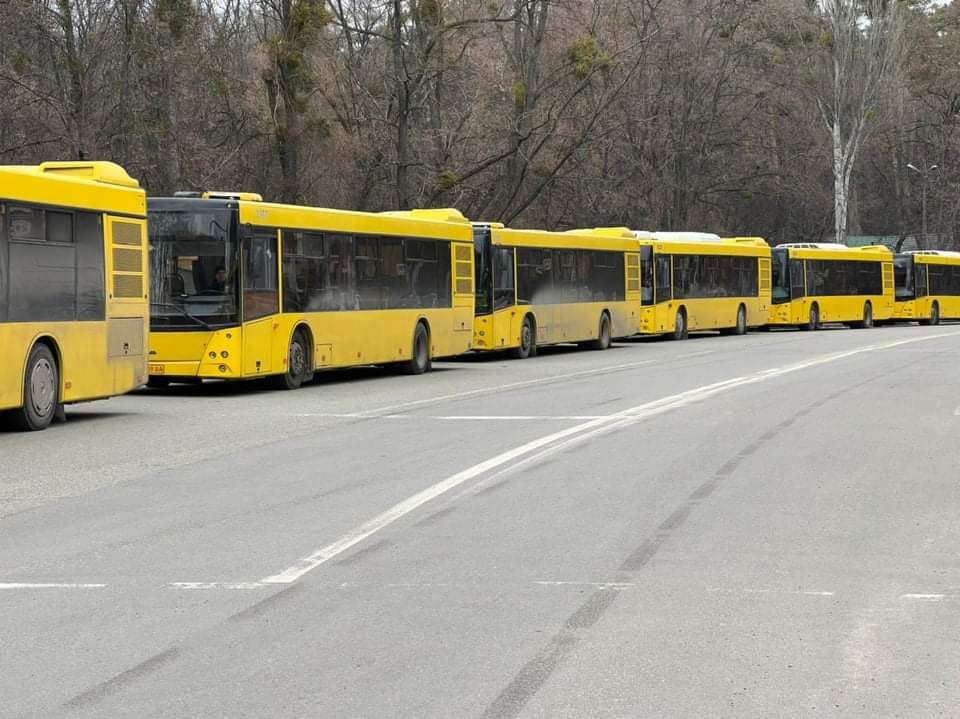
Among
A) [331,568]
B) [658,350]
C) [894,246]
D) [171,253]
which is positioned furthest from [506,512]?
[894,246]

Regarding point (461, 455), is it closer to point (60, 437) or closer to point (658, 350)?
point (60, 437)

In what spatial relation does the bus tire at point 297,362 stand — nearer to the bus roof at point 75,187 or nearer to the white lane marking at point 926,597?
the bus roof at point 75,187

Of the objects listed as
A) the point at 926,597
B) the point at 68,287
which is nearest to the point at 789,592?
the point at 926,597

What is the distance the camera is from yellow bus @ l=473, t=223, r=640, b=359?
3525 cm

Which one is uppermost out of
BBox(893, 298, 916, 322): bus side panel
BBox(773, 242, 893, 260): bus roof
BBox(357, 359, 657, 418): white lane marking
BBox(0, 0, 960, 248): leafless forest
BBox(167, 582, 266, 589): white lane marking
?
BBox(0, 0, 960, 248): leafless forest

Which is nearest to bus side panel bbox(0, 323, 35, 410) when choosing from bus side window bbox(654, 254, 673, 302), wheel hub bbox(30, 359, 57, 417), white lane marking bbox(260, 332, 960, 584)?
Answer: wheel hub bbox(30, 359, 57, 417)

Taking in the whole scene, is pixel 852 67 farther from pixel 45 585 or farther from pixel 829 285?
pixel 45 585

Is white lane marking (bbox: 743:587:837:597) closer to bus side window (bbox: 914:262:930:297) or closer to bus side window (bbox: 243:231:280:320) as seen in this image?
bus side window (bbox: 243:231:280:320)

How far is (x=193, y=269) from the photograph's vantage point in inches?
949

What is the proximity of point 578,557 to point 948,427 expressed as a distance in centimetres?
983

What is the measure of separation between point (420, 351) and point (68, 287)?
39.5 feet

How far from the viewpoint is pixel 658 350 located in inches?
1585

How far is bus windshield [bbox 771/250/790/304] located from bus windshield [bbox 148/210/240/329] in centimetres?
3529

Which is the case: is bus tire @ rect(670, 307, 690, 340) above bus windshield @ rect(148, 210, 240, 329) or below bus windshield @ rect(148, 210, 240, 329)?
below
